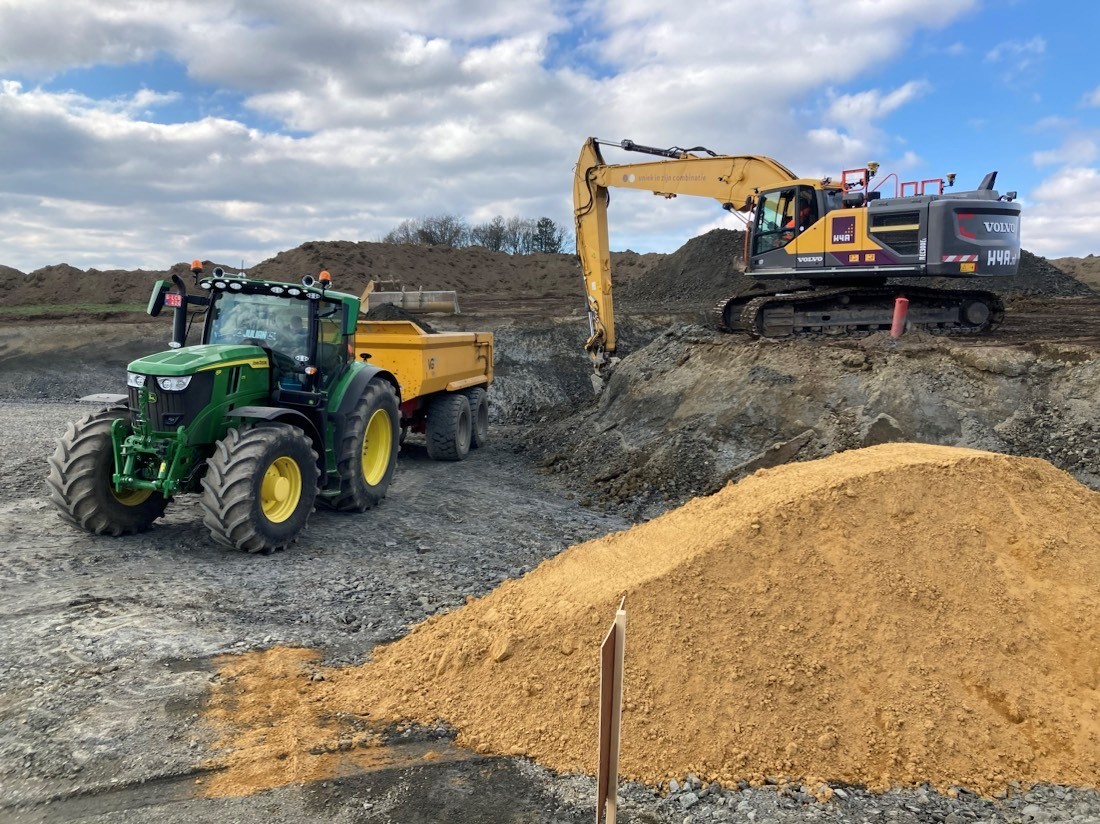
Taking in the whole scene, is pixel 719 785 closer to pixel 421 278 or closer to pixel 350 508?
pixel 350 508

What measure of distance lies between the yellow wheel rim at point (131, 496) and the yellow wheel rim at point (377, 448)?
7.69 ft

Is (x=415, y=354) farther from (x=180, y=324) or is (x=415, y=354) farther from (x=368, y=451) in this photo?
(x=180, y=324)

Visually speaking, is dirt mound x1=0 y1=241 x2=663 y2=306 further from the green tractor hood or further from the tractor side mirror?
the green tractor hood

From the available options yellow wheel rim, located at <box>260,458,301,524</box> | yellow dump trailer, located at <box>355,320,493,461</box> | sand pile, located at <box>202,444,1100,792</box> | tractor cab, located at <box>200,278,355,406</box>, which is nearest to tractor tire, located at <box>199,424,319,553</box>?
yellow wheel rim, located at <box>260,458,301,524</box>

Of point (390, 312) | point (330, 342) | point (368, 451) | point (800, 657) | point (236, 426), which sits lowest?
point (800, 657)

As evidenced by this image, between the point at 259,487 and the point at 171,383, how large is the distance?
1.11 meters

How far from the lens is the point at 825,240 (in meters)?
12.8

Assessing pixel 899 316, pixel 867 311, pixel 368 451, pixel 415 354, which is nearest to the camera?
pixel 368 451

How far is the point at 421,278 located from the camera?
3256 cm

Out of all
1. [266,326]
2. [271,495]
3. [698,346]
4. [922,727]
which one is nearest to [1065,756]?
[922,727]

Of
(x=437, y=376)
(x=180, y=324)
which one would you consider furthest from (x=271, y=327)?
(x=437, y=376)

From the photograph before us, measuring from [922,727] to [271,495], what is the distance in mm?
5276

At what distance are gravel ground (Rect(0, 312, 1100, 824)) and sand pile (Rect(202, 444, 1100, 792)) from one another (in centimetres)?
16

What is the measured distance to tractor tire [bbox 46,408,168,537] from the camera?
6617mm
